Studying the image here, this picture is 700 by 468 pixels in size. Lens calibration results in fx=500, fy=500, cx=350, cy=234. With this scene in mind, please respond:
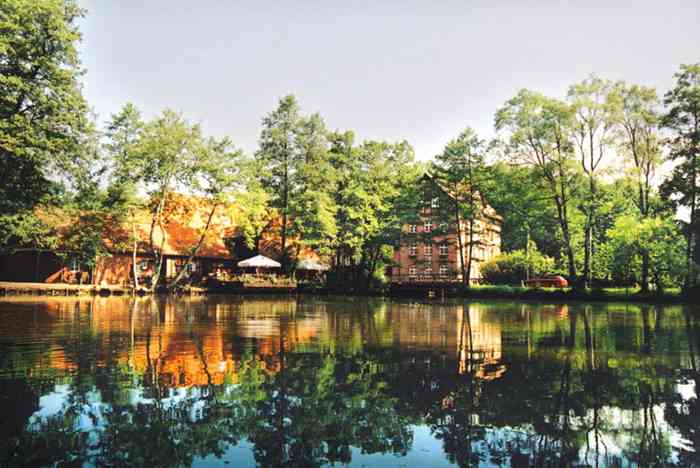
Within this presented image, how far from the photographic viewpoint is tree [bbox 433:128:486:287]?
42625 millimetres

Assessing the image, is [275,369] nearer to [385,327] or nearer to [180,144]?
[385,327]

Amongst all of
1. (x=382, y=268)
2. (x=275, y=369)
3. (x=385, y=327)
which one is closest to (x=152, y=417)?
(x=275, y=369)

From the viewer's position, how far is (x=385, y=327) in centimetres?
1672

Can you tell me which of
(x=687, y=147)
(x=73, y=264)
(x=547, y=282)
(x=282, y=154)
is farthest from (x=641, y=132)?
(x=73, y=264)

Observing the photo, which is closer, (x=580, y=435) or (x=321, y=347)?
(x=580, y=435)

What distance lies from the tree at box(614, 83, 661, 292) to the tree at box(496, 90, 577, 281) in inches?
177

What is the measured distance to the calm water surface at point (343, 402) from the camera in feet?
15.9

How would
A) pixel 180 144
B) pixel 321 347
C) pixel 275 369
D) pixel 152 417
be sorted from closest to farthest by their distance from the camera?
pixel 152 417
pixel 275 369
pixel 321 347
pixel 180 144

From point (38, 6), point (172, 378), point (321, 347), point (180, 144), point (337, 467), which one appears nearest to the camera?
point (337, 467)

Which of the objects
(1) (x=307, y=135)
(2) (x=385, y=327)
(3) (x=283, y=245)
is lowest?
(2) (x=385, y=327)

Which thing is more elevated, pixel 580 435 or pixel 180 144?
pixel 180 144

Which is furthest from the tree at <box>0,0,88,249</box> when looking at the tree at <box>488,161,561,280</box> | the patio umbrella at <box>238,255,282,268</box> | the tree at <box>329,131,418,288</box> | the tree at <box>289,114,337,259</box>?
the tree at <box>488,161,561,280</box>

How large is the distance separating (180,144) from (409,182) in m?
20.3

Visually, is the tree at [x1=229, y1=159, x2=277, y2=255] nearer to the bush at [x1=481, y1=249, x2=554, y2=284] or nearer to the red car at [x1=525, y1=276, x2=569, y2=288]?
the bush at [x1=481, y1=249, x2=554, y2=284]
